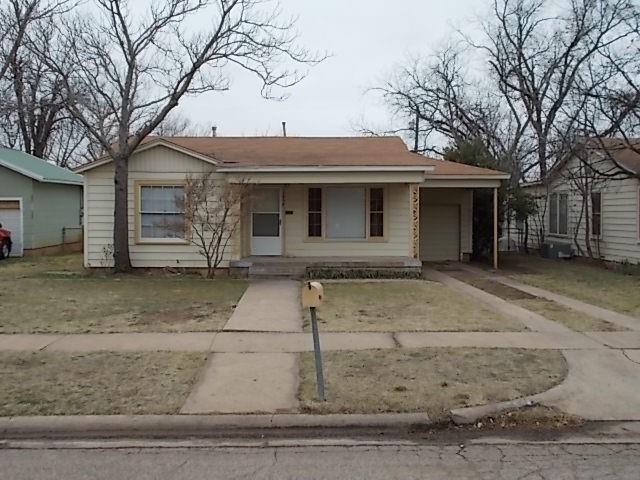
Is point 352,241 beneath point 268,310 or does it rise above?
above

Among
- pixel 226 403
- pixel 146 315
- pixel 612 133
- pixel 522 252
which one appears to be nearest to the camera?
pixel 226 403

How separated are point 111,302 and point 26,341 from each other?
3.27 m

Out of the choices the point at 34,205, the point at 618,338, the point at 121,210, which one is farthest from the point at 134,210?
the point at 618,338

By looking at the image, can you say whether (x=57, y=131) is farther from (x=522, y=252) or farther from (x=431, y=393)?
(x=431, y=393)

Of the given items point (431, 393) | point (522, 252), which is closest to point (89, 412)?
point (431, 393)

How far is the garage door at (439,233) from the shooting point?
21.7 meters

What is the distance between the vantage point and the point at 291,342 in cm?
852

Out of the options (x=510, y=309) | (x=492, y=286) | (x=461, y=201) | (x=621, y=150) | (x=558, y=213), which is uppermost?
(x=621, y=150)

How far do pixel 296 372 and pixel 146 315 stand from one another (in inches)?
173

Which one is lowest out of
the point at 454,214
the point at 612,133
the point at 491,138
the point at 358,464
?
the point at 358,464

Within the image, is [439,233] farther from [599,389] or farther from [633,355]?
[599,389]

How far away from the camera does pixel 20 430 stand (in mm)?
5367

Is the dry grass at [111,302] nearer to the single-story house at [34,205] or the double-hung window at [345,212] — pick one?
the double-hung window at [345,212]

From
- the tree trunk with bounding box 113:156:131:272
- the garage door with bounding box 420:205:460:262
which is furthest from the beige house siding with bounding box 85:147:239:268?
the garage door with bounding box 420:205:460:262
